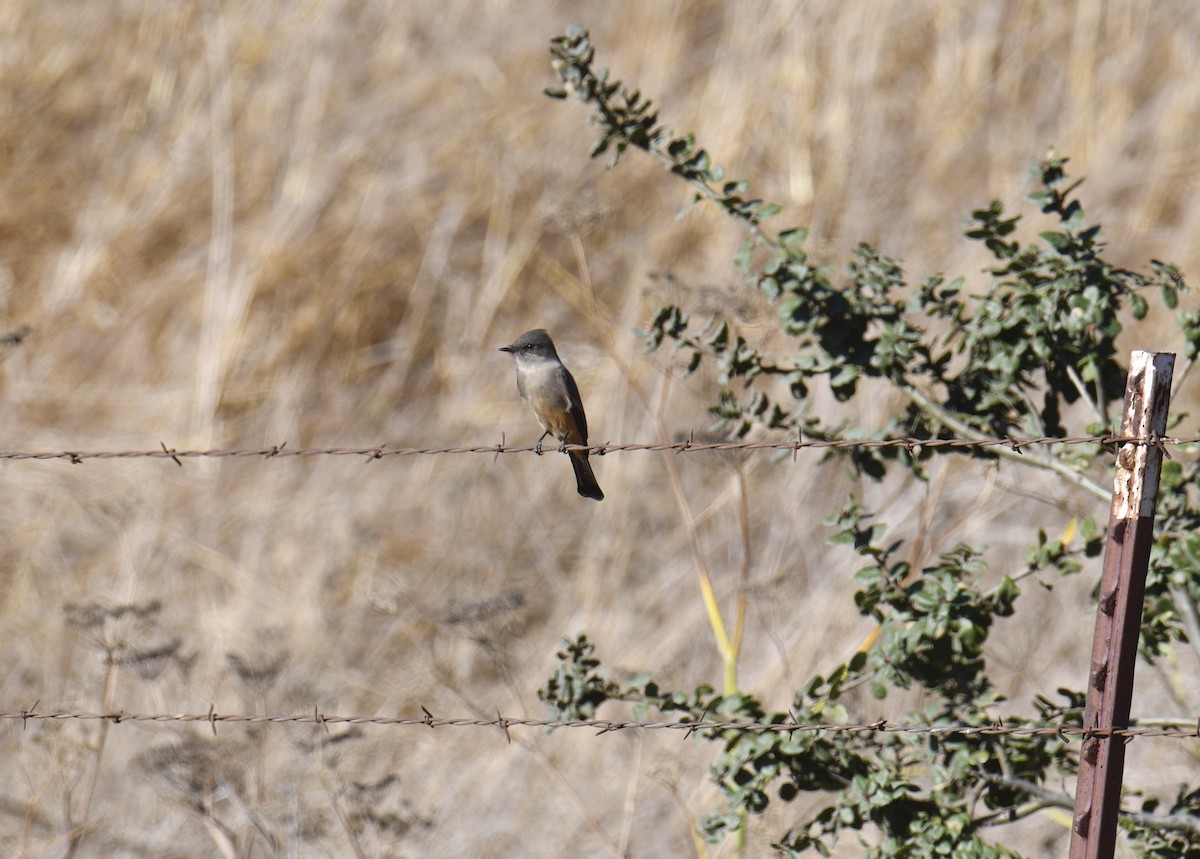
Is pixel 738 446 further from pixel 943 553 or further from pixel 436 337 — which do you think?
pixel 436 337

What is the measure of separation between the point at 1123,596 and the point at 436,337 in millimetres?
7356

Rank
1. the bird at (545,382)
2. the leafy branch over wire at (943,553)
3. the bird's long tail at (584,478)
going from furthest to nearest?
the bird at (545,382), the bird's long tail at (584,478), the leafy branch over wire at (943,553)

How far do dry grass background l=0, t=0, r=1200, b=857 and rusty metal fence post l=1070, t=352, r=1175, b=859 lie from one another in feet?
10.7

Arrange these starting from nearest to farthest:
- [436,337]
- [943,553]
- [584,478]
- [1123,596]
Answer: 1. [1123,596]
2. [943,553]
3. [584,478]
4. [436,337]

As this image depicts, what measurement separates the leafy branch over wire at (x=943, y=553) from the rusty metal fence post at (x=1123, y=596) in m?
0.72

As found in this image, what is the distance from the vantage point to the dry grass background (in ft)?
22.2

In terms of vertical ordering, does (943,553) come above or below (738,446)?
above

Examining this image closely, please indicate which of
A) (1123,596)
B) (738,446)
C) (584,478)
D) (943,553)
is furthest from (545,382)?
(1123,596)

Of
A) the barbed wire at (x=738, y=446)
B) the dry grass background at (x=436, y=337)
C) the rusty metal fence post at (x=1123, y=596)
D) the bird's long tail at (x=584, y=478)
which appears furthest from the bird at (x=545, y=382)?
the rusty metal fence post at (x=1123, y=596)

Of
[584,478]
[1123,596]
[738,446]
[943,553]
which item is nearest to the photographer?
[1123,596]

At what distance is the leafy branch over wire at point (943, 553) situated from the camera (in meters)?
3.50

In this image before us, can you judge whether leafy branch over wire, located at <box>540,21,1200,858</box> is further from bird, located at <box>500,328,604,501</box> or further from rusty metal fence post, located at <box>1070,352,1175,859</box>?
bird, located at <box>500,328,604,501</box>

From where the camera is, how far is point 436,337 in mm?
9648

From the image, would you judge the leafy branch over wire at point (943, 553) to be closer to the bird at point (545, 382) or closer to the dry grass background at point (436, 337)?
the bird at point (545, 382)
